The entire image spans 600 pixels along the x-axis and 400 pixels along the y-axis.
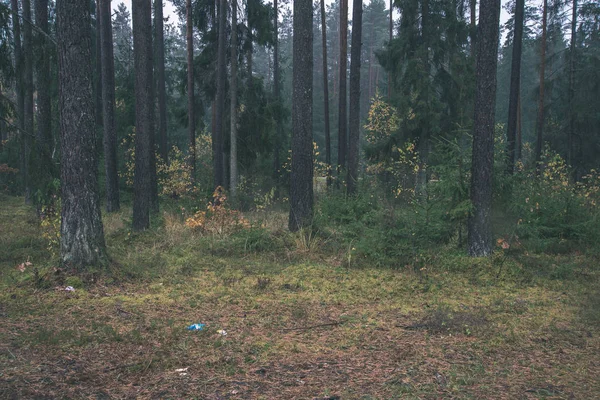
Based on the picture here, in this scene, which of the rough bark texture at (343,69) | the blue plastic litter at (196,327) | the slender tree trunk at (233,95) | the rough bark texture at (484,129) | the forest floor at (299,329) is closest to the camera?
the forest floor at (299,329)

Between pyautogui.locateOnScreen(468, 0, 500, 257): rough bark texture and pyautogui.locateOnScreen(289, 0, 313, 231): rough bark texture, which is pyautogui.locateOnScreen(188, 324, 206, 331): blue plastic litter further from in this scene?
pyautogui.locateOnScreen(468, 0, 500, 257): rough bark texture

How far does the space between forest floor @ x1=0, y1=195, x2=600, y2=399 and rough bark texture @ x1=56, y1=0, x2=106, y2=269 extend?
0.52 meters

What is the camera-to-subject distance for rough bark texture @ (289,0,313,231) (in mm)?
9836

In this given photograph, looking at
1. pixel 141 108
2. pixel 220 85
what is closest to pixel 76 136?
pixel 141 108

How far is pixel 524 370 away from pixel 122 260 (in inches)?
250

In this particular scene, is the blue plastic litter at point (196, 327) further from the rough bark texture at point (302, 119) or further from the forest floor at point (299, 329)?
the rough bark texture at point (302, 119)

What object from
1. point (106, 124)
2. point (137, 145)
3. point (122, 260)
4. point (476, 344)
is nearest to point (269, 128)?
point (106, 124)

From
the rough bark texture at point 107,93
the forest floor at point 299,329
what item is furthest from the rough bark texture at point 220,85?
the forest floor at point 299,329

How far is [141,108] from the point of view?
11031 mm

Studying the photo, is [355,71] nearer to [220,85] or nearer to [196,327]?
[220,85]

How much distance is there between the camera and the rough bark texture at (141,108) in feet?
36.2

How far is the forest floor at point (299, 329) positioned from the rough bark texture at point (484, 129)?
603mm

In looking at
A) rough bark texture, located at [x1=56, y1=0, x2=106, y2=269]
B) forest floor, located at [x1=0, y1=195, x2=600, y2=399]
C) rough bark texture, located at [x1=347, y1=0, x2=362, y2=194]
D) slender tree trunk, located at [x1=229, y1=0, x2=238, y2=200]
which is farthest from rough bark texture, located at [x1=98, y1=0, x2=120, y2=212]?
rough bark texture, located at [x1=56, y1=0, x2=106, y2=269]

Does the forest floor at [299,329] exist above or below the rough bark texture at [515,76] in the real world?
below
